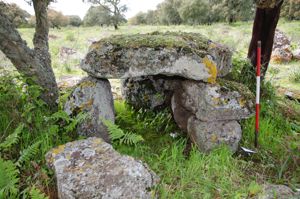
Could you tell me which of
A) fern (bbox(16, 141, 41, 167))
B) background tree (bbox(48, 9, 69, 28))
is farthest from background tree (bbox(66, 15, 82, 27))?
fern (bbox(16, 141, 41, 167))

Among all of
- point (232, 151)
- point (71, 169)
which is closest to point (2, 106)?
point (71, 169)

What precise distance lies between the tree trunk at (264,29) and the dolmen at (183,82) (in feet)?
5.90

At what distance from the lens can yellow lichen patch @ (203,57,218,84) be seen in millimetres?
3870

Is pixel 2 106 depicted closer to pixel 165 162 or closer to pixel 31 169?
pixel 31 169

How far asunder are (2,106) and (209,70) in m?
2.88

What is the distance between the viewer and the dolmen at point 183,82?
3.81 metres

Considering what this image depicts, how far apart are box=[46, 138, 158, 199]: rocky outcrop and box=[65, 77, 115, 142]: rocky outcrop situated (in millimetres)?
767

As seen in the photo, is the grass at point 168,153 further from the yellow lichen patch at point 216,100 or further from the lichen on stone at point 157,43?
the lichen on stone at point 157,43

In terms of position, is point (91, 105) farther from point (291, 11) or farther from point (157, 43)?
point (291, 11)

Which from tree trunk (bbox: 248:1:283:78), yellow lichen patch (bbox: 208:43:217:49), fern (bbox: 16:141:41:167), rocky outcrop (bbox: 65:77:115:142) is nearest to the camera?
fern (bbox: 16:141:41:167)

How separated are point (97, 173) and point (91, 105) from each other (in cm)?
139

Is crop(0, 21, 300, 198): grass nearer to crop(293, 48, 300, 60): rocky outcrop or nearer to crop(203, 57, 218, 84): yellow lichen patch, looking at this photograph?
crop(203, 57, 218, 84): yellow lichen patch

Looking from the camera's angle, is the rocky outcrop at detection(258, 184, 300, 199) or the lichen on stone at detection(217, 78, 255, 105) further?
the lichen on stone at detection(217, 78, 255, 105)

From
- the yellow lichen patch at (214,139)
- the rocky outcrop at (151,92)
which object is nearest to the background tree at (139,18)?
the rocky outcrop at (151,92)
